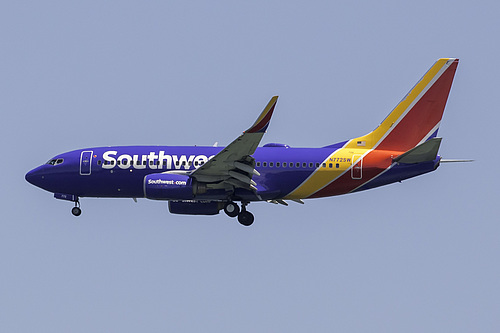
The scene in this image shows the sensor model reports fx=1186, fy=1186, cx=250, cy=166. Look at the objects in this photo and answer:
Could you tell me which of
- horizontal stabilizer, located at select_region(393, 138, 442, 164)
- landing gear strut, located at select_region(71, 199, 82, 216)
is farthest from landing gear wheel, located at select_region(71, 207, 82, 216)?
horizontal stabilizer, located at select_region(393, 138, 442, 164)

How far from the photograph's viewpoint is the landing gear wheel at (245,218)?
72.6 m

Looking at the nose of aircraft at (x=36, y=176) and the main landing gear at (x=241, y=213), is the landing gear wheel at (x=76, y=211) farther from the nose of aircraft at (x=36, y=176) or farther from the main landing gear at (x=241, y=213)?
the main landing gear at (x=241, y=213)

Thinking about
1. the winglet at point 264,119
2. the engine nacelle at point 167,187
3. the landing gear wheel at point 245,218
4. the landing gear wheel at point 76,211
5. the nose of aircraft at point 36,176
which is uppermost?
the winglet at point 264,119

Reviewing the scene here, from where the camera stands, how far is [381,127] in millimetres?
72500

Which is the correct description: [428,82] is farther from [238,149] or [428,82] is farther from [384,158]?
[238,149]

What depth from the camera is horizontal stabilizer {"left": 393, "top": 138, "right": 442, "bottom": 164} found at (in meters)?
68.2

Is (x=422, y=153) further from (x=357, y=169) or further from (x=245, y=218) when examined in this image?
(x=245, y=218)

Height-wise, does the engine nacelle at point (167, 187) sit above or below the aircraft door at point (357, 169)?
below

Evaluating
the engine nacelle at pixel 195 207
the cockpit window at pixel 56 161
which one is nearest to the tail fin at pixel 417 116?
the engine nacelle at pixel 195 207

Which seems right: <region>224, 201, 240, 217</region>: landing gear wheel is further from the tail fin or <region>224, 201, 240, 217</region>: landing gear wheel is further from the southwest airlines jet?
the tail fin

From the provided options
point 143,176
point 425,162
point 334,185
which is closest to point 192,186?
point 143,176

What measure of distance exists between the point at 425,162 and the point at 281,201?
10.0 meters

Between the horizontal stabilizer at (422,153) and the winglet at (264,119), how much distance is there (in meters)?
9.39

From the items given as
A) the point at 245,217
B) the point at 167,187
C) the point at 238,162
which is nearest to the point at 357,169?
the point at 238,162
